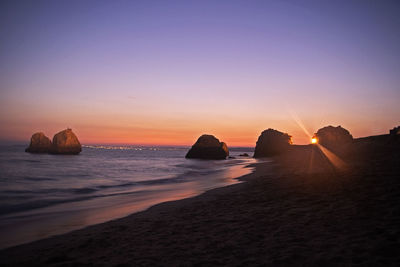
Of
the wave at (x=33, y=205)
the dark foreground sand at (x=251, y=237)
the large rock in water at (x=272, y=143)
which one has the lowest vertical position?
the wave at (x=33, y=205)

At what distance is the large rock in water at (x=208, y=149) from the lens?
239 ft

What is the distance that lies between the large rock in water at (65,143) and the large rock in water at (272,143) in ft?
223

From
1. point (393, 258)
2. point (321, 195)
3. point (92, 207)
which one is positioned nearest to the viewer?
point (393, 258)

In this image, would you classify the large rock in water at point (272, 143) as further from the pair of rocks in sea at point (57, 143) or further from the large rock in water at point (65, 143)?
the pair of rocks in sea at point (57, 143)

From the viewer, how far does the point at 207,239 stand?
16.3ft

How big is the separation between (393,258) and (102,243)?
570 centimetres

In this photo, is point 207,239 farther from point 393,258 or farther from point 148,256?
point 393,258

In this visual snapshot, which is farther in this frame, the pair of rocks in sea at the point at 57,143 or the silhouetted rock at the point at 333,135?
the pair of rocks in sea at the point at 57,143

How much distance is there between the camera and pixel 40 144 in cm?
8719

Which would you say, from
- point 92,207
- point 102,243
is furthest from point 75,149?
point 102,243

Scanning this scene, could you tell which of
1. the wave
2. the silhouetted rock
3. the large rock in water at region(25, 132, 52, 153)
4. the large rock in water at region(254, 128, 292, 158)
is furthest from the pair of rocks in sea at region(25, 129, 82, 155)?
the silhouetted rock

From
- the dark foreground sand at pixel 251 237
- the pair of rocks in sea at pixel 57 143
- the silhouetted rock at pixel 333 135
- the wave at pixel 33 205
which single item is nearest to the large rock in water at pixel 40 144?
the pair of rocks in sea at pixel 57 143

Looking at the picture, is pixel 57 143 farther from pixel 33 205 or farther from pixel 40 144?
pixel 33 205

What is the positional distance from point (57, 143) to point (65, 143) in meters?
3.04
